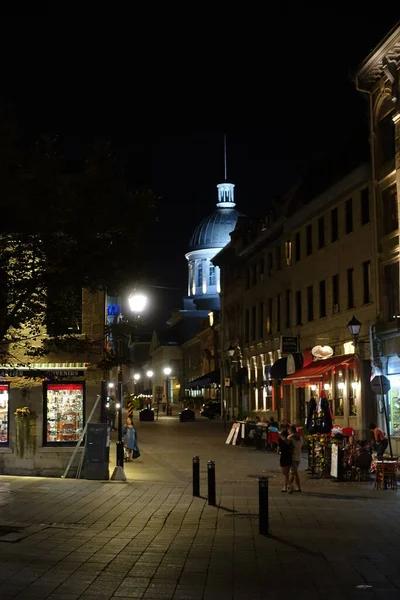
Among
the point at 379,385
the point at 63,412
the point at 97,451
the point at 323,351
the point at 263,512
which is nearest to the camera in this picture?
the point at 263,512

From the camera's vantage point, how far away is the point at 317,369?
115 feet

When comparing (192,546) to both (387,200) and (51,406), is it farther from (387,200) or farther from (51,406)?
(387,200)

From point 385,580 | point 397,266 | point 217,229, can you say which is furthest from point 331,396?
point 217,229

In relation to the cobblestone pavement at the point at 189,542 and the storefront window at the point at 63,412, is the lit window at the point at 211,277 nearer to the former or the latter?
the storefront window at the point at 63,412

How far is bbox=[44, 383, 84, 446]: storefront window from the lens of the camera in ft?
79.4

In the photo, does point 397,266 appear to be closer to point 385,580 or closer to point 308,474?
point 308,474

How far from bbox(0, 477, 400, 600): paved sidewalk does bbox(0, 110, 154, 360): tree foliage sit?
3.66m

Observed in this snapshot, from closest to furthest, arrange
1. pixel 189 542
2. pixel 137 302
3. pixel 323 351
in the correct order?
pixel 189 542 → pixel 137 302 → pixel 323 351

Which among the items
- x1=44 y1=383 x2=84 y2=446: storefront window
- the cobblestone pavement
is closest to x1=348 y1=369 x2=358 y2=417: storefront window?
the cobblestone pavement

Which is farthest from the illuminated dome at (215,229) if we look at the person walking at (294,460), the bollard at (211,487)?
the bollard at (211,487)

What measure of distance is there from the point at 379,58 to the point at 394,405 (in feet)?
40.9

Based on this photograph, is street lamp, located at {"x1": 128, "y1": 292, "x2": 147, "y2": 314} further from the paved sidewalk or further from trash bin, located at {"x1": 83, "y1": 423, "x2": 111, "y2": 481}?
the paved sidewalk

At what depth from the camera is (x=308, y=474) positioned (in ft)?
80.8

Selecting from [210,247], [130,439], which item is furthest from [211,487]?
[210,247]
